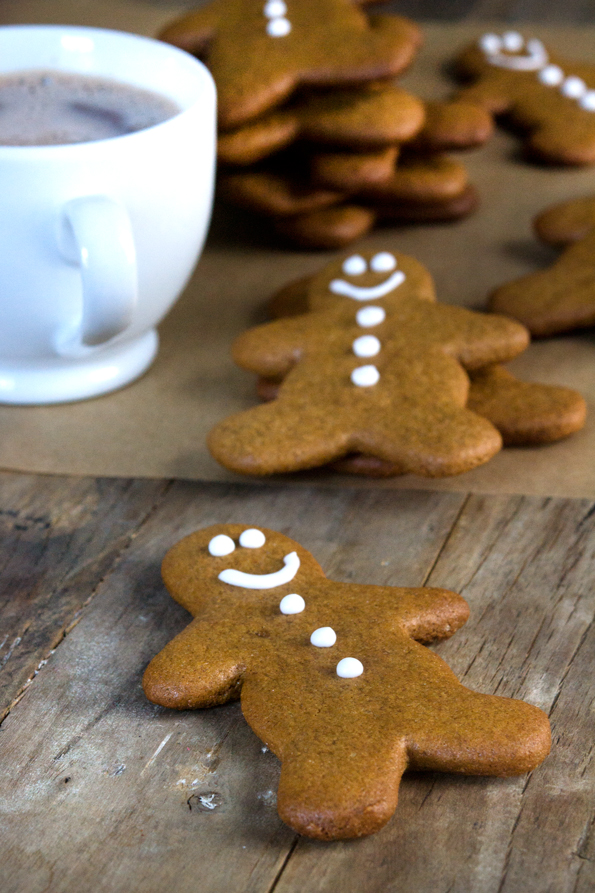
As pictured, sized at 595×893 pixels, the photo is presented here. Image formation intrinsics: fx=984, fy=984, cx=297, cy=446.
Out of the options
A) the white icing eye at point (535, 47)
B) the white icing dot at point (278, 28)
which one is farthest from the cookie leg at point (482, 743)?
the white icing eye at point (535, 47)

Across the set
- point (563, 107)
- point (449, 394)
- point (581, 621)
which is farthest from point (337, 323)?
point (563, 107)

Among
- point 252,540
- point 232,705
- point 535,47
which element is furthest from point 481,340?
point 535,47

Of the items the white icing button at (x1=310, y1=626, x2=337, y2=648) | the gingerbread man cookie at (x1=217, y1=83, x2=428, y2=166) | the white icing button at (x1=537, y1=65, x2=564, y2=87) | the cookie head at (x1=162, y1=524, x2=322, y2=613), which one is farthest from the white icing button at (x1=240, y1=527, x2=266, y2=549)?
the white icing button at (x1=537, y1=65, x2=564, y2=87)

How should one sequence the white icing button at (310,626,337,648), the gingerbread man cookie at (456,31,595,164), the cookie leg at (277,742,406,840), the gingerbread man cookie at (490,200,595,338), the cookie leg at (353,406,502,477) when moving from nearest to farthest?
the cookie leg at (277,742,406,840) → the white icing button at (310,626,337,648) → the cookie leg at (353,406,502,477) → the gingerbread man cookie at (490,200,595,338) → the gingerbread man cookie at (456,31,595,164)

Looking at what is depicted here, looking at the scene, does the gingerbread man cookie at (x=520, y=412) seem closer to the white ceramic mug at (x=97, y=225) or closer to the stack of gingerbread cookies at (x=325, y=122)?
the white ceramic mug at (x=97, y=225)

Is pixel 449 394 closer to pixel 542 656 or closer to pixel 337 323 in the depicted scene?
pixel 337 323

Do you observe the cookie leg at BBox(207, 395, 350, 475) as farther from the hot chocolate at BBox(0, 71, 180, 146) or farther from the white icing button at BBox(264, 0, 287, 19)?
the white icing button at BBox(264, 0, 287, 19)

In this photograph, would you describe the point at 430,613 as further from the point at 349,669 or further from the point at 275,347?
the point at 275,347
